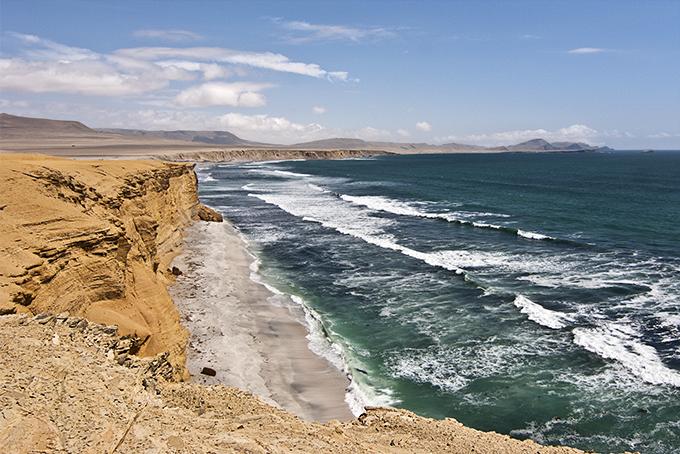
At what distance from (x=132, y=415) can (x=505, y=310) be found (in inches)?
794

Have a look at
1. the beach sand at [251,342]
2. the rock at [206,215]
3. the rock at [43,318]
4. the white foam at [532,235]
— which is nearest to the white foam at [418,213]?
the white foam at [532,235]

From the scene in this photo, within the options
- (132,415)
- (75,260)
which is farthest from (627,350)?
(75,260)

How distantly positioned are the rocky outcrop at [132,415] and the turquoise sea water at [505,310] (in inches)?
214

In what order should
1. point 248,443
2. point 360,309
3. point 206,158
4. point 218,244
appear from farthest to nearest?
point 206,158, point 218,244, point 360,309, point 248,443

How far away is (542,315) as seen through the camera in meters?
24.6

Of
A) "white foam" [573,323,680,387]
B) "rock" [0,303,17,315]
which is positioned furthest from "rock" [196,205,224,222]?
"rock" [0,303,17,315]

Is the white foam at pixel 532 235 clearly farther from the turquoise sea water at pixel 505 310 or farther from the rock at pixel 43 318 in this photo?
the rock at pixel 43 318

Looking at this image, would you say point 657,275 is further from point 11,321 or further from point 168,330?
point 11,321

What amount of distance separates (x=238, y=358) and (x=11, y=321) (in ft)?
33.0

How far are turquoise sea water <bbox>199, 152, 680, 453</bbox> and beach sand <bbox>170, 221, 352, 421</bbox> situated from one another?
1.11 metres

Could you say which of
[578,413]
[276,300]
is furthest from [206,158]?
[578,413]

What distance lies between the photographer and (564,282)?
96.3 ft

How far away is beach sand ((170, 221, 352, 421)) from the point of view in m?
17.8

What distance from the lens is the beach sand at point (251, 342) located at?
17.8 m
